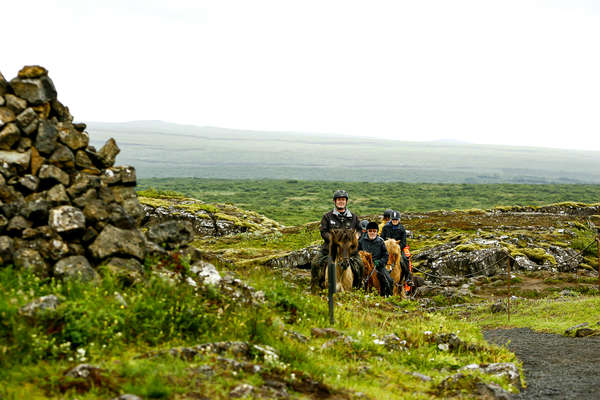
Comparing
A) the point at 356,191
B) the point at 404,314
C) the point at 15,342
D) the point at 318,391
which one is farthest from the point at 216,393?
the point at 356,191

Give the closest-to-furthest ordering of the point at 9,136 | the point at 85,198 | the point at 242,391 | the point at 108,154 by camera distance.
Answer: the point at 242,391
the point at 85,198
the point at 9,136
the point at 108,154

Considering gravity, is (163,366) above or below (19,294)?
below

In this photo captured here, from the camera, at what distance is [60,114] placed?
472 inches

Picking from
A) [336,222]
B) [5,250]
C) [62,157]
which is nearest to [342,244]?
[336,222]

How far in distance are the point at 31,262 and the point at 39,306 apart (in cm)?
171

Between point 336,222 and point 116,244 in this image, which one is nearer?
point 116,244

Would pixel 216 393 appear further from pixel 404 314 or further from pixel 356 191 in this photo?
pixel 356 191

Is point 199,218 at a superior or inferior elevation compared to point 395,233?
inferior

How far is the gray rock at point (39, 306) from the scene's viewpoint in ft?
25.1

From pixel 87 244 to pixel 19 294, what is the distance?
2183mm

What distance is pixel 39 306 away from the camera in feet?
25.6

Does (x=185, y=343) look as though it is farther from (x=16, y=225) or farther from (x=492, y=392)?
(x=492, y=392)

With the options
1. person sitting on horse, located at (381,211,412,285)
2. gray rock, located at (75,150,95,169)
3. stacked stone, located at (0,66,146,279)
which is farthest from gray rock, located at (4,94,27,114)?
person sitting on horse, located at (381,211,412,285)

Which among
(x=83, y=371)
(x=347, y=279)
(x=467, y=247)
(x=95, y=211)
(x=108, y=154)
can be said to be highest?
(x=108, y=154)
